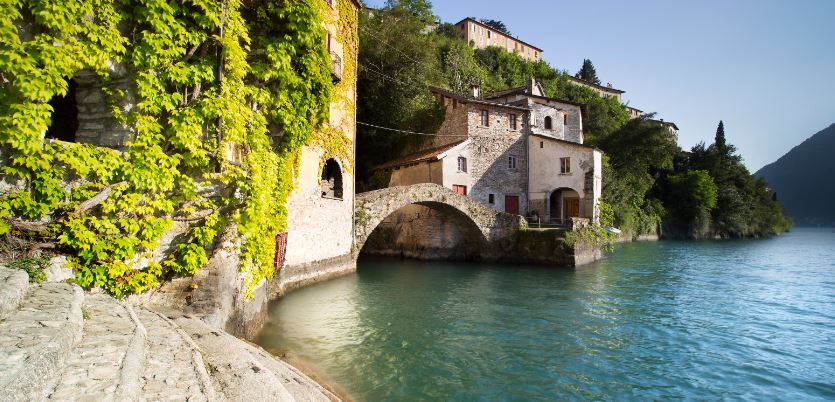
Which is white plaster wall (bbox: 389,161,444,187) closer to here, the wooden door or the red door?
the red door

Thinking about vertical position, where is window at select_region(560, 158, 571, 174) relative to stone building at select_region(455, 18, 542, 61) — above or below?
below

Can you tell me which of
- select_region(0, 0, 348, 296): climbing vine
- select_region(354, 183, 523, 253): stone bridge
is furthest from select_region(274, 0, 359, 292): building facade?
select_region(0, 0, 348, 296): climbing vine

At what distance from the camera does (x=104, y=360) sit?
2.98 meters

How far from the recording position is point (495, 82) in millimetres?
54219

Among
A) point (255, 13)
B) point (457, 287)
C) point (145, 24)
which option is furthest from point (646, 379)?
point (255, 13)

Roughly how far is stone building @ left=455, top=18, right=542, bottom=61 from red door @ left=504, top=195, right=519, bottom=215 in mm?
43948

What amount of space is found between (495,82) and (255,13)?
49014 millimetres

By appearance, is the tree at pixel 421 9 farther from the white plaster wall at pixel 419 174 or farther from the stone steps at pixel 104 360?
the stone steps at pixel 104 360

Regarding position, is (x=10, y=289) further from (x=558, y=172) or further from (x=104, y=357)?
(x=558, y=172)

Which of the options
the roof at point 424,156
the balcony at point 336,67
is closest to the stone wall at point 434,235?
the roof at point 424,156

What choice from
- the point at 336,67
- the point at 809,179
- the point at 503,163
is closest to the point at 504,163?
the point at 503,163

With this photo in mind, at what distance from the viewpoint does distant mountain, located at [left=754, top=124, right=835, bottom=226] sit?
13588 centimetres

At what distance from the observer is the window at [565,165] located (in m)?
26.8

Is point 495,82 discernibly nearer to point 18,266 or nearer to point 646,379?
point 646,379
